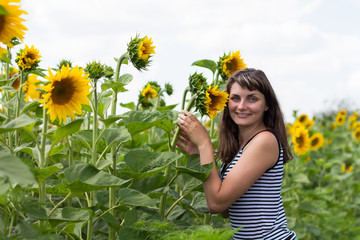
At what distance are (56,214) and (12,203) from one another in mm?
125

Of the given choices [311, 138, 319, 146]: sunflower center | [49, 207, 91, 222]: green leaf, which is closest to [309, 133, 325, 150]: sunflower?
[311, 138, 319, 146]: sunflower center

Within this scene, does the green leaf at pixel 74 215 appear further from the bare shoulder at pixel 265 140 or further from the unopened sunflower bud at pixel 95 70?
the bare shoulder at pixel 265 140

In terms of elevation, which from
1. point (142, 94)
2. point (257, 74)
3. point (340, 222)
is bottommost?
point (340, 222)

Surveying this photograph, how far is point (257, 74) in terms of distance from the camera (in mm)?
1665

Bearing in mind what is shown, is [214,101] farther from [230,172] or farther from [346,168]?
[346,168]

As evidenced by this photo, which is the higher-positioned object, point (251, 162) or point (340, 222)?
point (251, 162)

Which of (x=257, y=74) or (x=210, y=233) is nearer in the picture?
(x=210, y=233)

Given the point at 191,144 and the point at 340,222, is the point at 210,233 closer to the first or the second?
the point at 191,144

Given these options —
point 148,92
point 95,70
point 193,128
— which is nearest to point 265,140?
point 193,128

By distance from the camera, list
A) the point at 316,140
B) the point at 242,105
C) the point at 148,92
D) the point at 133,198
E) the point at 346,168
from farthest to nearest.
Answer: the point at 346,168
the point at 316,140
the point at 148,92
the point at 242,105
the point at 133,198

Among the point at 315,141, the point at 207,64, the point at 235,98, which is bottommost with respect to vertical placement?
the point at 315,141

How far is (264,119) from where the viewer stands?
177 centimetres

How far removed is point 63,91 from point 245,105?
0.74 m

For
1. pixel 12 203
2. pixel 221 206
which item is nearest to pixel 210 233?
pixel 221 206
